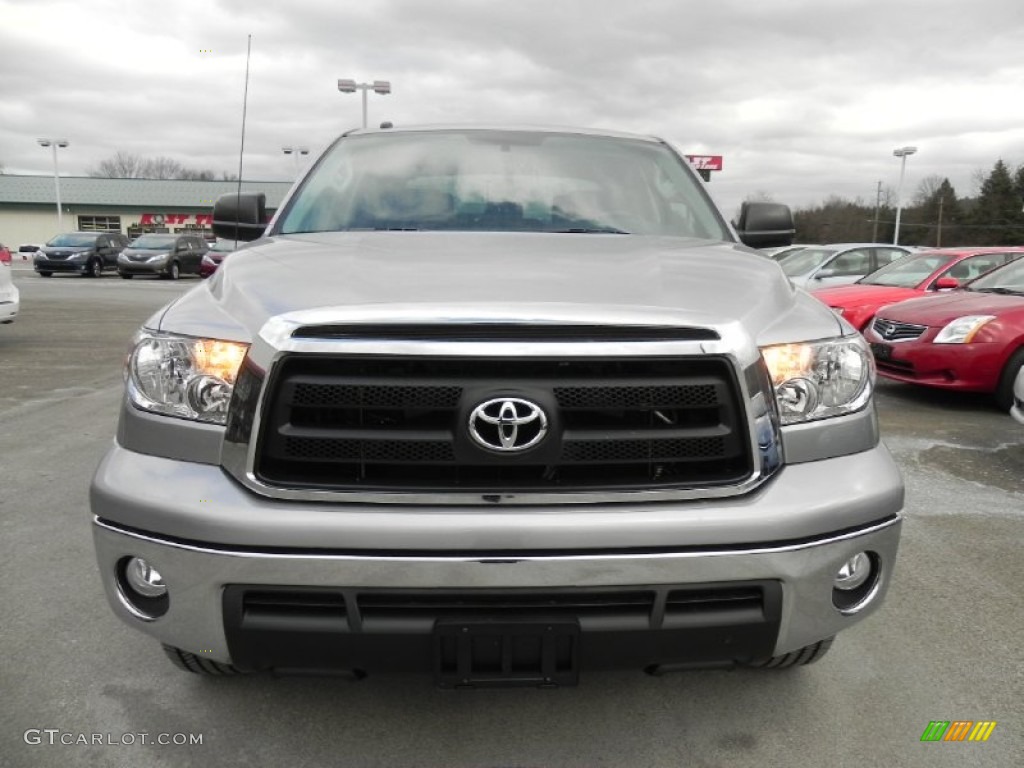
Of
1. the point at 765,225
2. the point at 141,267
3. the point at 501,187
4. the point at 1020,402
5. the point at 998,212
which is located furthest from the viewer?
the point at 998,212

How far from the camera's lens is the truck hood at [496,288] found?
6.26ft

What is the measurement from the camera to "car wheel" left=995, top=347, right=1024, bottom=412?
22.9ft

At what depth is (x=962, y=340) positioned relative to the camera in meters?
7.09

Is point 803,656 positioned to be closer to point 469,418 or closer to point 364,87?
point 469,418

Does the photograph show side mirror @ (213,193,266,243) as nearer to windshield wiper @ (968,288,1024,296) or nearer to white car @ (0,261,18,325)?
windshield wiper @ (968,288,1024,296)

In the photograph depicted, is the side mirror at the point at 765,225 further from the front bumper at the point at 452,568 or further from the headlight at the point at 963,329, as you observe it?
the headlight at the point at 963,329

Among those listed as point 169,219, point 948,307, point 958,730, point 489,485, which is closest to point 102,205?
point 169,219

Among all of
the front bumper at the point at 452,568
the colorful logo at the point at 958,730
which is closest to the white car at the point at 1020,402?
the colorful logo at the point at 958,730

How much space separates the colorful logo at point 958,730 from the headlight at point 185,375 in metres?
2.22

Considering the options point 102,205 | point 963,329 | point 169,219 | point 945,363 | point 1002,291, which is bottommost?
point 945,363

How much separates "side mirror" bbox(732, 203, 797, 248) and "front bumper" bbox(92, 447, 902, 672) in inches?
75.3

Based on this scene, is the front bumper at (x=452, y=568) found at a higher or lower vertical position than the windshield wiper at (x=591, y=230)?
lower

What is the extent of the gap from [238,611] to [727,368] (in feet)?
4.30

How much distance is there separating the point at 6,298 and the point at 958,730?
34.2 feet
